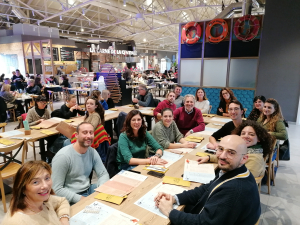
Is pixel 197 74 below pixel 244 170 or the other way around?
the other way around

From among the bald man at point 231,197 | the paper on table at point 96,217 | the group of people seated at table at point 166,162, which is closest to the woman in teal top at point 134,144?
the group of people seated at table at point 166,162

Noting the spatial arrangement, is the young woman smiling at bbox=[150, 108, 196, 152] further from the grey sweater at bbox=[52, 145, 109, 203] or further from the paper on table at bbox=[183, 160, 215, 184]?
the grey sweater at bbox=[52, 145, 109, 203]

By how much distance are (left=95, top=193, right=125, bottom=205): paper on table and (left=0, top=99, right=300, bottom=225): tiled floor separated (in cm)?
184

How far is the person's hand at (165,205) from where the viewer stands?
144 centimetres

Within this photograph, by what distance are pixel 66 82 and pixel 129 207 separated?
1039 centimetres

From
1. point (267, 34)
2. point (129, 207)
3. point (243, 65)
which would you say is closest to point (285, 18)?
point (267, 34)

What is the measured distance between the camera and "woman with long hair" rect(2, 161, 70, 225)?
1.11m

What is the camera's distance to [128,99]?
9.46 metres

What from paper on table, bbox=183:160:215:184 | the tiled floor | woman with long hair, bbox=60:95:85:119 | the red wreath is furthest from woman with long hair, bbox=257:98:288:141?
the red wreath

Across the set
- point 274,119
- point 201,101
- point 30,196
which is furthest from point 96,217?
point 201,101

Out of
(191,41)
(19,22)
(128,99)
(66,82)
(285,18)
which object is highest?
(19,22)

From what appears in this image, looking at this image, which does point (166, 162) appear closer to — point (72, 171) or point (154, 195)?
point (154, 195)

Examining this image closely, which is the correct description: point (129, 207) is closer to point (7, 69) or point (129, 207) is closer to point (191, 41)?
point (191, 41)

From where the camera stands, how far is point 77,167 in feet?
6.45
